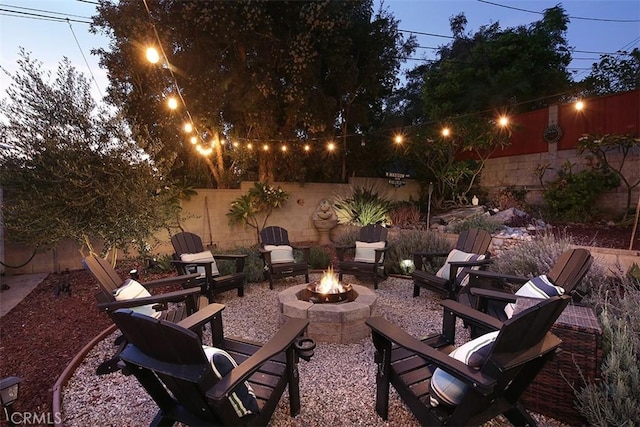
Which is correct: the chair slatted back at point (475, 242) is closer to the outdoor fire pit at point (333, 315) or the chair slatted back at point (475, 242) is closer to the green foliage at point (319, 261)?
the outdoor fire pit at point (333, 315)

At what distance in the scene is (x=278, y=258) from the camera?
4.60m

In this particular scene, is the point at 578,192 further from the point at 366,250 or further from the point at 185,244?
the point at 185,244

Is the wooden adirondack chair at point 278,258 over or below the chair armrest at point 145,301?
below

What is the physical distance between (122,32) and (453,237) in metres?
7.29

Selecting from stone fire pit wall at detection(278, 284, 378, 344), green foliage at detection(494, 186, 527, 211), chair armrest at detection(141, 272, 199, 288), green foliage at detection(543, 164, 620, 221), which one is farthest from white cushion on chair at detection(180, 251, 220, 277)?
green foliage at detection(543, 164, 620, 221)

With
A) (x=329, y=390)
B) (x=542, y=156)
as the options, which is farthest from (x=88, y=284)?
(x=542, y=156)

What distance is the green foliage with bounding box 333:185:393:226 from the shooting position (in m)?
7.25

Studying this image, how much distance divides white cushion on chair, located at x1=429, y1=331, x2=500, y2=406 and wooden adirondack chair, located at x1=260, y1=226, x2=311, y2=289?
9.69 feet

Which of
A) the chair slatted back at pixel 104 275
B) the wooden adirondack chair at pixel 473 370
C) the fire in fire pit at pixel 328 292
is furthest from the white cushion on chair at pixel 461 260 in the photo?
the chair slatted back at pixel 104 275

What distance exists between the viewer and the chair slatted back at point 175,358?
47.8 inches

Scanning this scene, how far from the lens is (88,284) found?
4301mm

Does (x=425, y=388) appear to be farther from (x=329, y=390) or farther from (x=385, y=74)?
(x=385, y=74)

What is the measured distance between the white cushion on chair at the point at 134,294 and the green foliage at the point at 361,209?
5.11 m
